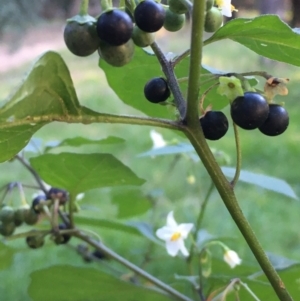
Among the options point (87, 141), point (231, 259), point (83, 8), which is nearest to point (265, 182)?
point (231, 259)

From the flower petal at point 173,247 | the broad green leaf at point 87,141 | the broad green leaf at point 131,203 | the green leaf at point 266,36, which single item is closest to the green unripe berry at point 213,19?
the green leaf at point 266,36

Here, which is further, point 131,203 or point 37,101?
point 131,203

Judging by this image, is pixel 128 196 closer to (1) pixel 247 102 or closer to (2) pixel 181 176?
(1) pixel 247 102

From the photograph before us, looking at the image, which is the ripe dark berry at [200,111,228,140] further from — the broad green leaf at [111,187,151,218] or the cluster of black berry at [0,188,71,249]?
the broad green leaf at [111,187,151,218]

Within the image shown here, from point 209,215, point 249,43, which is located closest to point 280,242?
point 209,215

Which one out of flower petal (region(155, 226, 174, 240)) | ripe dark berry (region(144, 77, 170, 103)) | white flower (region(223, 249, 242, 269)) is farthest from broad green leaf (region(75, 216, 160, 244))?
ripe dark berry (region(144, 77, 170, 103))

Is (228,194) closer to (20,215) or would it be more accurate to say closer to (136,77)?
(136,77)

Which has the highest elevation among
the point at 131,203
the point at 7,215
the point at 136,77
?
the point at 136,77
